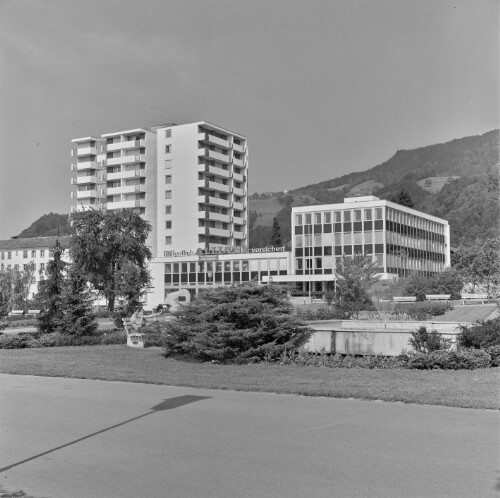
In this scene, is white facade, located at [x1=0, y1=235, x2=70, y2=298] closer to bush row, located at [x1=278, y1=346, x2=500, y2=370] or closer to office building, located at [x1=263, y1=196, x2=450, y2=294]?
office building, located at [x1=263, y1=196, x2=450, y2=294]

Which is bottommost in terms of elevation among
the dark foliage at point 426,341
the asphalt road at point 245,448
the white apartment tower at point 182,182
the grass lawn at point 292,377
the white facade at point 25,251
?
the asphalt road at point 245,448

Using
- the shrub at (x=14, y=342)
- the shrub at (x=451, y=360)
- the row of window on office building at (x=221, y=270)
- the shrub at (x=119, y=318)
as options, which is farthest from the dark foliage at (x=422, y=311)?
the row of window on office building at (x=221, y=270)

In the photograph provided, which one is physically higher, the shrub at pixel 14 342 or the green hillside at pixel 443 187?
the green hillside at pixel 443 187

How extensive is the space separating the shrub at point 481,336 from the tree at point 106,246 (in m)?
33.7

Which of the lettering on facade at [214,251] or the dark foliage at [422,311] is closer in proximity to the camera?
the dark foliage at [422,311]

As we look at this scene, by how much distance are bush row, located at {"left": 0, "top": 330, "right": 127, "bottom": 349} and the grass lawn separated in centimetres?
604

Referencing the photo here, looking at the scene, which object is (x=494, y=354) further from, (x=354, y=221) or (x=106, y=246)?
(x=354, y=221)

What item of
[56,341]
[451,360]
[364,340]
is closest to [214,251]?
[56,341]

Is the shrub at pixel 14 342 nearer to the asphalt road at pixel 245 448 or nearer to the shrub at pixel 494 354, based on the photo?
the asphalt road at pixel 245 448

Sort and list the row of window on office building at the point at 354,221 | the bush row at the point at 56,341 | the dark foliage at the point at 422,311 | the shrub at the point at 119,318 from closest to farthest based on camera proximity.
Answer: the bush row at the point at 56,341, the shrub at the point at 119,318, the dark foliage at the point at 422,311, the row of window on office building at the point at 354,221

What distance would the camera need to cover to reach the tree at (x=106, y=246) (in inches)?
1938

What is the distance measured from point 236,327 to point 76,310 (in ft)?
40.9

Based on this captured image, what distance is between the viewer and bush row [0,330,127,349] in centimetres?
2644

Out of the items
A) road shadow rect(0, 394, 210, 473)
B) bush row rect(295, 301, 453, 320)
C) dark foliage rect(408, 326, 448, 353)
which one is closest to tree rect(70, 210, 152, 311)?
bush row rect(295, 301, 453, 320)
